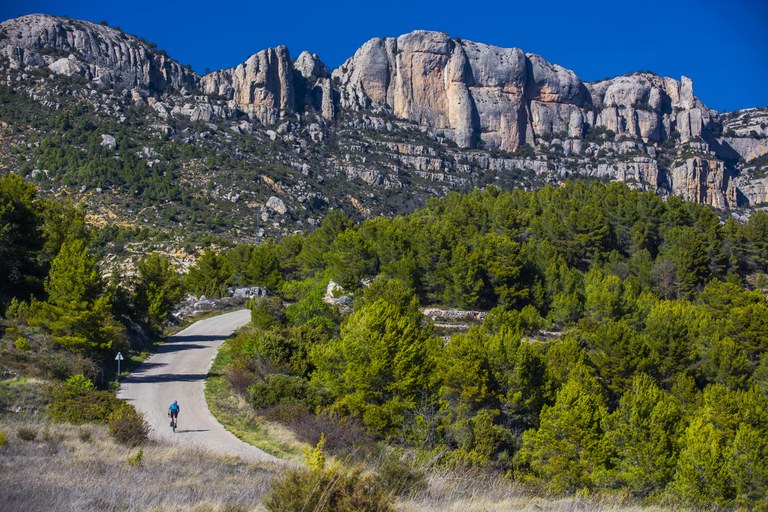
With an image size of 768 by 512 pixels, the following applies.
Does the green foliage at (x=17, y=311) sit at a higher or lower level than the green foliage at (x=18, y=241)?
lower

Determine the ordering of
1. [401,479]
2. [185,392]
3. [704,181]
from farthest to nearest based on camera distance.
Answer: [704,181]
[185,392]
[401,479]

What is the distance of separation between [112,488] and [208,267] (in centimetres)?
4611

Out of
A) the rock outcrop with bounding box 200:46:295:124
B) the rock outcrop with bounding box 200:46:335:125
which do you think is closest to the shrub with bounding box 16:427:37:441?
the rock outcrop with bounding box 200:46:335:125

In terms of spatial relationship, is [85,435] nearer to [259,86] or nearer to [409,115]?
[259,86]

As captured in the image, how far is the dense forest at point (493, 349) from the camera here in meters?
19.7

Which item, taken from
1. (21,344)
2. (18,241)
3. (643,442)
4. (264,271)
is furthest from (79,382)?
(264,271)

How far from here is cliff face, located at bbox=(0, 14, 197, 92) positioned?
94.9 meters

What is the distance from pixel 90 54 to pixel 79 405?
102 m

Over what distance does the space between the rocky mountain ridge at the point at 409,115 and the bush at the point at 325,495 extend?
247ft

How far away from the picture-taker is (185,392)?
79.5ft

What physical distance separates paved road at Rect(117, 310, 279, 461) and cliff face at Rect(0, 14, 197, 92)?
76.6 meters

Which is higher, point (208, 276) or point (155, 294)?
point (208, 276)

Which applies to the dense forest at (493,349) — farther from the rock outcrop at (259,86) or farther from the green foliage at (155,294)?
the rock outcrop at (259,86)

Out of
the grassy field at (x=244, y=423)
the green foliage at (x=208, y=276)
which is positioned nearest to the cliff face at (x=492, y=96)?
the green foliage at (x=208, y=276)
